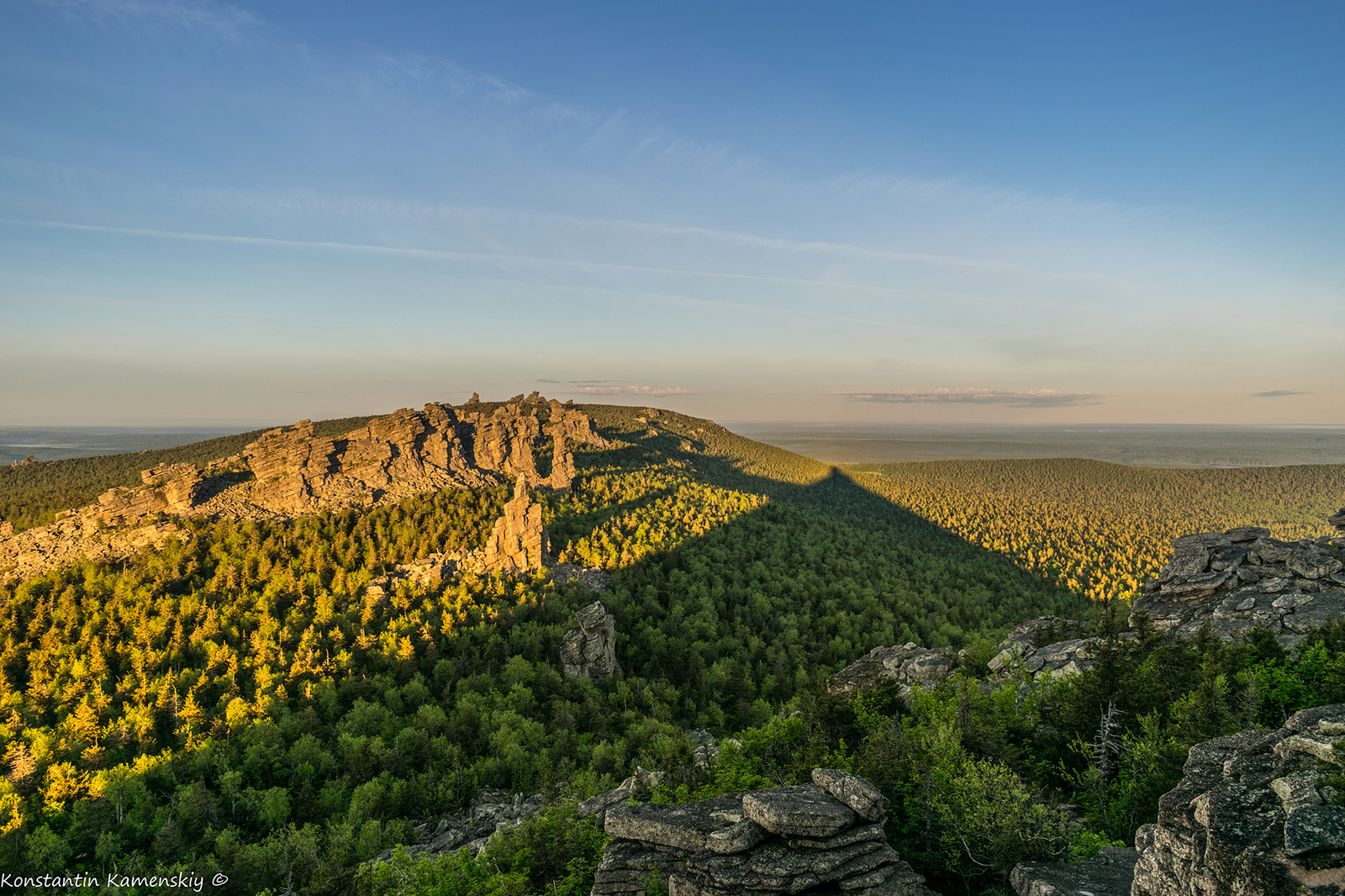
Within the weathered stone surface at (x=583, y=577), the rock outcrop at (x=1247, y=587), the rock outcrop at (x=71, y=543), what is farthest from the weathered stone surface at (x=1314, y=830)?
the rock outcrop at (x=71, y=543)

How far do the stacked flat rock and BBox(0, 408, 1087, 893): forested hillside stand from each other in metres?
20.2

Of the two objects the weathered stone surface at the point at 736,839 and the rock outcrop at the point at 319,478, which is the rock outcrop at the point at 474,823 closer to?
the weathered stone surface at the point at 736,839

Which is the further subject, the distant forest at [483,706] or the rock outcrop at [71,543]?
the rock outcrop at [71,543]

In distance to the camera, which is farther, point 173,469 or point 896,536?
point 896,536

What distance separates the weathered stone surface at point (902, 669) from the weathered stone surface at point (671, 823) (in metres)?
38.1

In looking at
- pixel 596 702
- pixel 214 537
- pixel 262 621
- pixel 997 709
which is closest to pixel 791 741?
pixel 997 709

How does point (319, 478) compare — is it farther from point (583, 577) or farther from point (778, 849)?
point (778, 849)

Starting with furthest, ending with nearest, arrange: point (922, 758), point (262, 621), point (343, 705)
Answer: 1. point (262, 621)
2. point (343, 705)
3. point (922, 758)

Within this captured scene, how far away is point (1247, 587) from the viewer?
48.1 metres

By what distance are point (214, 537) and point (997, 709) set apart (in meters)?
116

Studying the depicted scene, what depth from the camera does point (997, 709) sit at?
38.7 m

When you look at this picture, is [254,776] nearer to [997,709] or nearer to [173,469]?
[997,709]

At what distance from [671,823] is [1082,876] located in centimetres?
1427

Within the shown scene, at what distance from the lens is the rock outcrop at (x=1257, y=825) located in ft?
33.6
